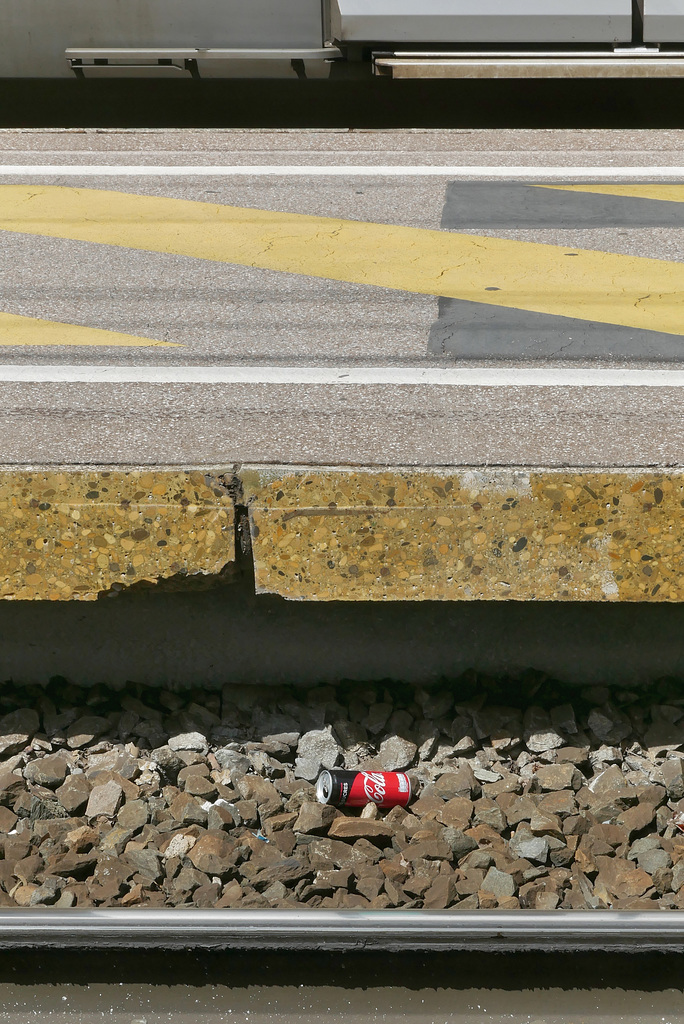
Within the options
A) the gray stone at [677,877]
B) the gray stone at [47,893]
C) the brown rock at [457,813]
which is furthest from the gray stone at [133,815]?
the gray stone at [677,877]

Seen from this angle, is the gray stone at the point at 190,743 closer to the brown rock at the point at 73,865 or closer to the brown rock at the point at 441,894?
Answer: the brown rock at the point at 73,865

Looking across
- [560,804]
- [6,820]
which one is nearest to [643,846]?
[560,804]

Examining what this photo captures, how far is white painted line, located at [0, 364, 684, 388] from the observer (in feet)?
13.6

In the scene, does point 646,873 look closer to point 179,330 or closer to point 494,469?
point 494,469

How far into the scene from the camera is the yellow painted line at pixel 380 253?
4875 mm

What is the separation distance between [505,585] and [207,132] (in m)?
5.64

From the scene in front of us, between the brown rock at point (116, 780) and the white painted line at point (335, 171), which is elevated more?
the white painted line at point (335, 171)

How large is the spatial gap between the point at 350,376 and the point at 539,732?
5.60ft

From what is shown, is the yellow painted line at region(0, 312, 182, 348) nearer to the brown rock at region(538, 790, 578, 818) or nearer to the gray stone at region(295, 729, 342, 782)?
the gray stone at region(295, 729, 342, 782)

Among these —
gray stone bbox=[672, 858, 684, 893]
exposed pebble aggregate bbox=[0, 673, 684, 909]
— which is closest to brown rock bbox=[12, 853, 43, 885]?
exposed pebble aggregate bbox=[0, 673, 684, 909]

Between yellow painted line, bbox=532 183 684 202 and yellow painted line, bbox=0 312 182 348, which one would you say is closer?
yellow painted line, bbox=0 312 182 348

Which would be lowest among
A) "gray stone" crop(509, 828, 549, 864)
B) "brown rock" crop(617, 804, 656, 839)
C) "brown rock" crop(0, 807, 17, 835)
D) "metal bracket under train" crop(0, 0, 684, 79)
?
"gray stone" crop(509, 828, 549, 864)

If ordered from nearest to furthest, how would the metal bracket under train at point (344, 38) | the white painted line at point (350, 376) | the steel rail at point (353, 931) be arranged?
the steel rail at point (353, 931)
the white painted line at point (350, 376)
the metal bracket under train at point (344, 38)

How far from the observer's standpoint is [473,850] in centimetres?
314
